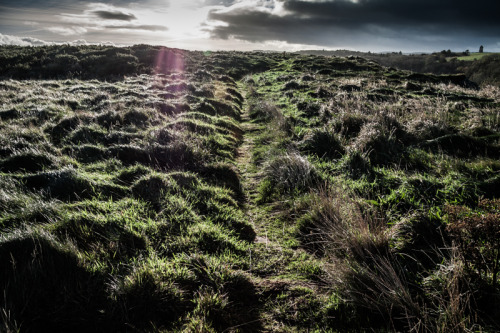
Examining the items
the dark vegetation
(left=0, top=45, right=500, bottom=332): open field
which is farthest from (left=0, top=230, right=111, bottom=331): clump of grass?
the dark vegetation

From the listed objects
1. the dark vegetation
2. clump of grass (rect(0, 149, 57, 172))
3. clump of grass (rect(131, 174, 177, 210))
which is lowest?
clump of grass (rect(131, 174, 177, 210))

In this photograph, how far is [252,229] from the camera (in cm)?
464

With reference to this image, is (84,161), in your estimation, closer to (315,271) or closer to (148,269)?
(148,269)

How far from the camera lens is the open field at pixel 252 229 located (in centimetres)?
Answer: 255

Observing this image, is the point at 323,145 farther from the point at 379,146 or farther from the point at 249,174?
the point at 249,174

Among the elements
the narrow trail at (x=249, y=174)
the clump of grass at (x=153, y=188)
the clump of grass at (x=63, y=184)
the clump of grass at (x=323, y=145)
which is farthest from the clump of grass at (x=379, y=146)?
the clump of grass at (x=63, y=184)

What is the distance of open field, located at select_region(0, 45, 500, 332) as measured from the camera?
2547mm

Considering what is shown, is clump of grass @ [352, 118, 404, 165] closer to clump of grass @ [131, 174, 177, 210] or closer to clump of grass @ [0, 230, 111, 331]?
clump of grass @ [131, 174, 177, 210]

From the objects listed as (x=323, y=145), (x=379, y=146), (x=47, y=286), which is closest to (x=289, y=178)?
(x=323, y=145)

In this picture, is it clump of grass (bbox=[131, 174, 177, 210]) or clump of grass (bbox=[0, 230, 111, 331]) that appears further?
clump of grass (bbox=[131, 174, 177, 210])

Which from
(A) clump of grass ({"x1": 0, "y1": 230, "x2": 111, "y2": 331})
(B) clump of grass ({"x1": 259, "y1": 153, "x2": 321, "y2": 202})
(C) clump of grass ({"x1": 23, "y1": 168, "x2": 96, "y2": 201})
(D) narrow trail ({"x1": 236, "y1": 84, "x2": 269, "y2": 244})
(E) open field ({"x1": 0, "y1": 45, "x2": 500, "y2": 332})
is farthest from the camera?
(B) clump of grass ({"x1": 259, "y1": 153, "x2": 321, "y2": 202})

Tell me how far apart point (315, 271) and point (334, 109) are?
8.20m

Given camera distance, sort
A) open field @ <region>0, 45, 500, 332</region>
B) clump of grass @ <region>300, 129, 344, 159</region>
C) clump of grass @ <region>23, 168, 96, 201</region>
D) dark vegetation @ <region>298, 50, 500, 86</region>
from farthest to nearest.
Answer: dark vegetation @ <region>298, 50, 500, 86</region>
clump of grass @ <region>300, 129, 344, 159</region>
clump of grass @ <region>23, 168, 96, 201</region>
open field @ <region>0, 45, 500, 332</region>

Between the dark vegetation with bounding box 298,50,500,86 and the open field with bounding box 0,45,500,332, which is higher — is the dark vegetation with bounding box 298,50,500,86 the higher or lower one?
the higher one
